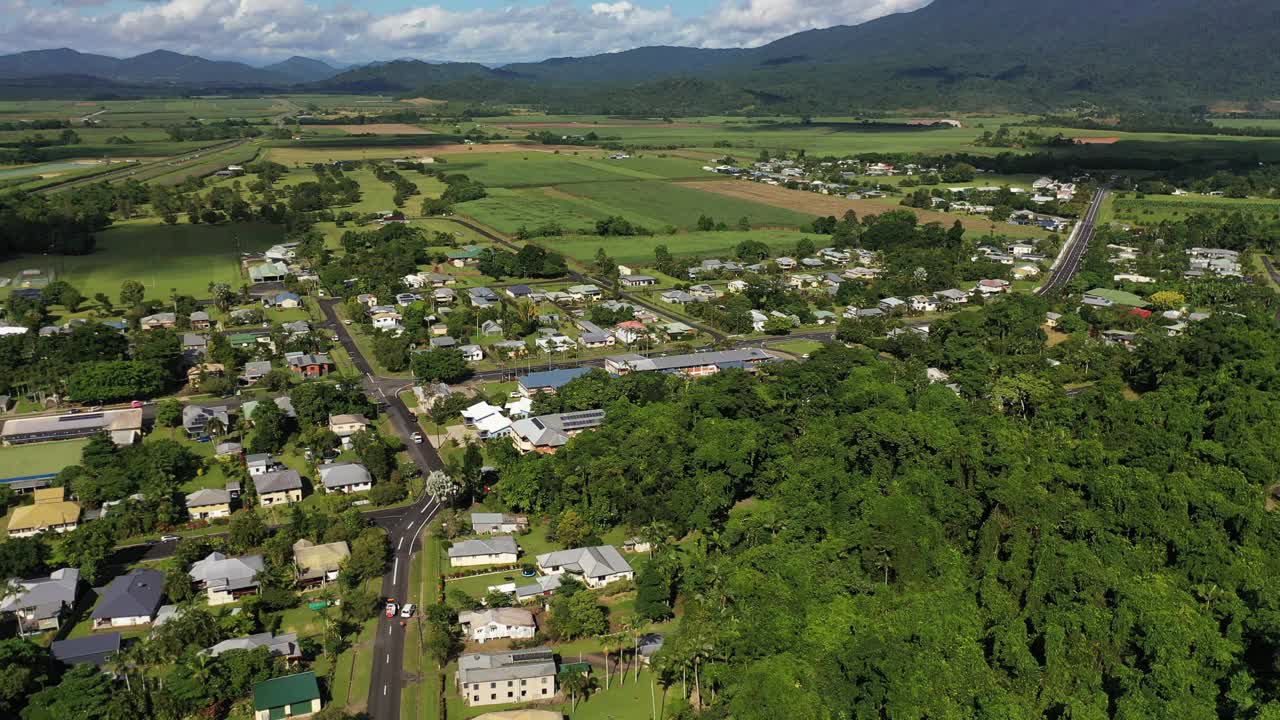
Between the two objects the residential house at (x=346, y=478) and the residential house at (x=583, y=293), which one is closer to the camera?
the residential house at (x=346, y=478)

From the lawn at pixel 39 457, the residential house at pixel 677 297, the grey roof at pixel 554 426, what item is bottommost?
the lawn at pixel 39 457

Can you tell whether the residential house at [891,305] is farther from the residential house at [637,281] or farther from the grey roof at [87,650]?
the grey roof at [87,650]

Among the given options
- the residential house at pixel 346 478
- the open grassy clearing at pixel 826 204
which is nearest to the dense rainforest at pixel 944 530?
the residential house at pixel 346 478

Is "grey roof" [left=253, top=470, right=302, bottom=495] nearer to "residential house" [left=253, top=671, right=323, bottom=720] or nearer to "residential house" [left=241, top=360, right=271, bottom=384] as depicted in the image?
"residential house" [left=253, top=671, right=323, bottom=720]

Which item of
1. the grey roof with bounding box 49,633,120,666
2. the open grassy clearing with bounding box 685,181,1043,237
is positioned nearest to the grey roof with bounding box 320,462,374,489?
the grey roof with bounding box 49,633,120,666

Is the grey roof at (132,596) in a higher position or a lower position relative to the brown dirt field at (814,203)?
lower

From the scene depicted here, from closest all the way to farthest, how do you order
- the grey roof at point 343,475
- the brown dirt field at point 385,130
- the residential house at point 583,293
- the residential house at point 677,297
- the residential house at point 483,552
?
the residential house at point 483,552 → the grey roof at point 343,475 → the residential house at point 677,297 → the residential house at point 583,293 → the brown dirt field at point 385,130

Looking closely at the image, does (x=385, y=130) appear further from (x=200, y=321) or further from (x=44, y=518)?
(x=44, y=518)

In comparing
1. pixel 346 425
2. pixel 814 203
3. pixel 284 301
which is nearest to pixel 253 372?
pixel 346 425
